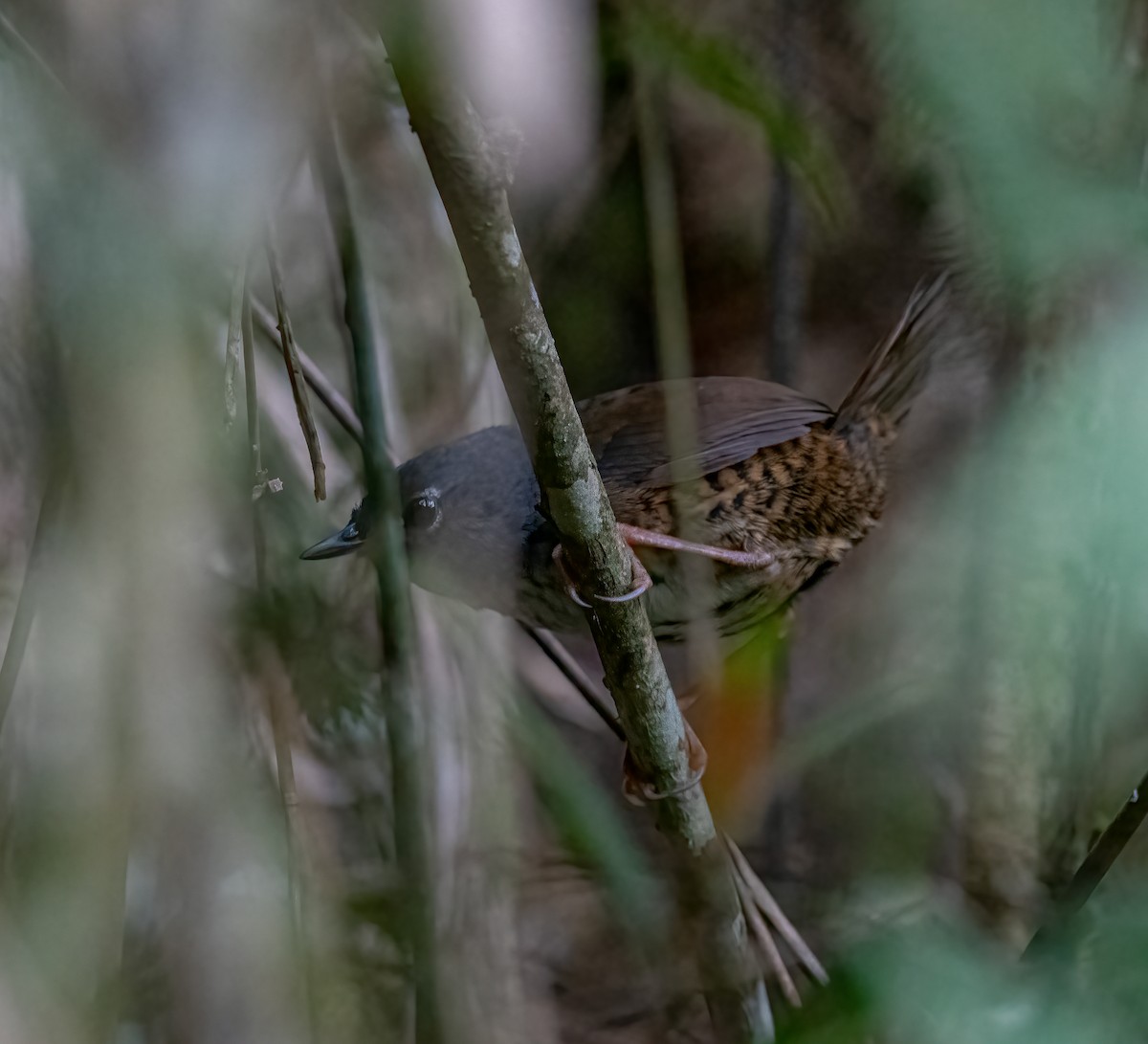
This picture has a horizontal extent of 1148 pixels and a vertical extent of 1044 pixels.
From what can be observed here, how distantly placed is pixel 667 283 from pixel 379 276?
92 centimetres

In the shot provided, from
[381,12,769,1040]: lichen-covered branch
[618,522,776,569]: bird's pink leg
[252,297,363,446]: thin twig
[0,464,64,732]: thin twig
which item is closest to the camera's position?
[381,12,769,1040]: lichen-covered branch

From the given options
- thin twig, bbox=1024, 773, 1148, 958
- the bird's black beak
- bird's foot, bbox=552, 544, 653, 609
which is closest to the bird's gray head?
the bird's black beak

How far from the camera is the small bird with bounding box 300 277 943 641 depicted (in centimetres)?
185

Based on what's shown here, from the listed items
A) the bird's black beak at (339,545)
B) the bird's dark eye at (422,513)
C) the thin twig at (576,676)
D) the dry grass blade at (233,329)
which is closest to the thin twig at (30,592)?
the dry grass blade at (233,329)

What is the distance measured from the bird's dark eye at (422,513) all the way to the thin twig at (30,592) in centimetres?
66

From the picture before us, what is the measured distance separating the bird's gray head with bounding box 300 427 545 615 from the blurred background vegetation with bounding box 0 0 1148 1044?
0.61ft

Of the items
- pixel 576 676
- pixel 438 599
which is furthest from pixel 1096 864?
pixel 438 599

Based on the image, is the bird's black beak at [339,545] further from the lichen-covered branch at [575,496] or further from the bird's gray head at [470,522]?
the lichen-covered branch at [575,496]

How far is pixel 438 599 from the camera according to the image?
2.25 meters

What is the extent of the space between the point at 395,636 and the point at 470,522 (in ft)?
1.46

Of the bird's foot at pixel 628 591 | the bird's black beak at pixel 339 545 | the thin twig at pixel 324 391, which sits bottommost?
the bird's foot at pixel 628 591

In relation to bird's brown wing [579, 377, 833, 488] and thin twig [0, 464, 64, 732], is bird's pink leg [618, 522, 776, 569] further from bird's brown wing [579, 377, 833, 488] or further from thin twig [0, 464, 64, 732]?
thin twig [0, 464, 64, 732]

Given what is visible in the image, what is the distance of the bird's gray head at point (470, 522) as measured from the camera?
185 centimetres

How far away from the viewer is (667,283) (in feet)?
5.82
